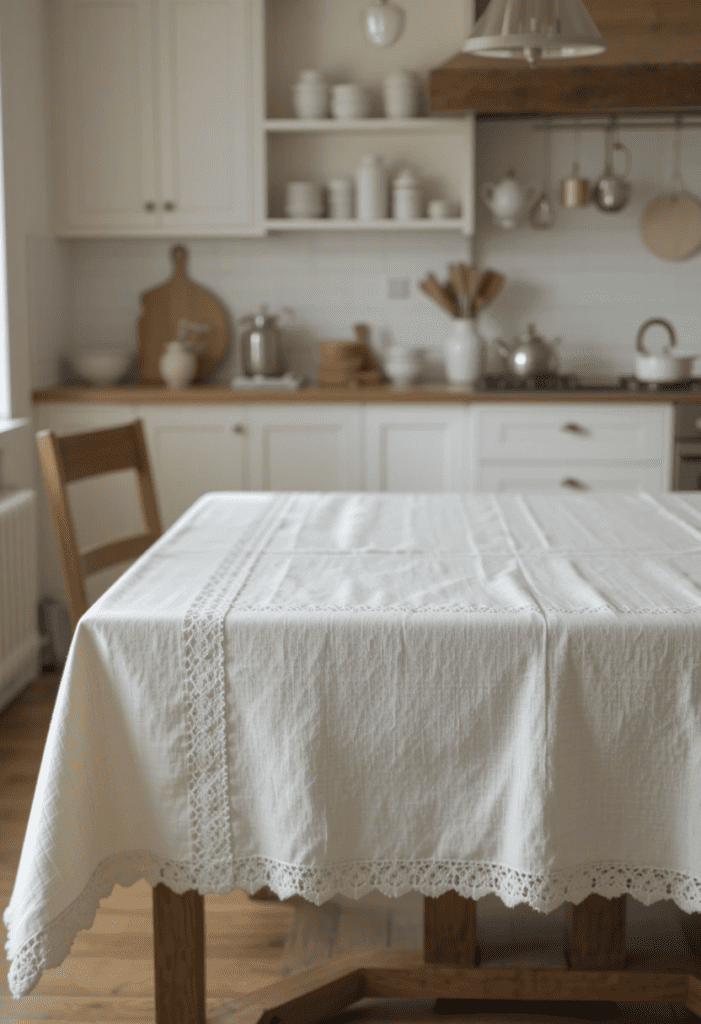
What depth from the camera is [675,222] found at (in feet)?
14.4

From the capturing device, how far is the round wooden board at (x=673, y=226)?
14.4ft

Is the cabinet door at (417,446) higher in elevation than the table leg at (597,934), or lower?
higher

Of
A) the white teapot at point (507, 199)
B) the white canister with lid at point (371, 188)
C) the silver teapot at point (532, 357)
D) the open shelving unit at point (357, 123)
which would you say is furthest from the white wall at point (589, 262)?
the white canister with lid at point (371, 188)

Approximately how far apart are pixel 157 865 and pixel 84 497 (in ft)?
8.72

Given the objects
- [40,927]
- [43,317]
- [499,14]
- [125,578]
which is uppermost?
[499,14]

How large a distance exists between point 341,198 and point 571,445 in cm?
131

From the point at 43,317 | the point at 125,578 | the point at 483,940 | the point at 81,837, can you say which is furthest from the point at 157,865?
the point at 43,317

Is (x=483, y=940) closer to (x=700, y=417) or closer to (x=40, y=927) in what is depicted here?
(x=40, y=927)

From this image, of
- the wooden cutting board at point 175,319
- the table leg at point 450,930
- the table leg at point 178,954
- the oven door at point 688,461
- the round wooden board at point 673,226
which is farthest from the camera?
the wooden cutting board at point 175,319

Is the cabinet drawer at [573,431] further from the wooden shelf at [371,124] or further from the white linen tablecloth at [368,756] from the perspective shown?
the white linen tablecloth at [368,756]

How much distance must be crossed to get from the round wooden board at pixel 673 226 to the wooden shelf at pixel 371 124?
2.82 ft

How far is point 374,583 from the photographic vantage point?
5.77ft

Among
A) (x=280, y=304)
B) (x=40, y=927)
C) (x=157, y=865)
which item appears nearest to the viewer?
(x=40, y=927)

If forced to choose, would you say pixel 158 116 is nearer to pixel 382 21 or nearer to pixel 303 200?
pixel 303 200
